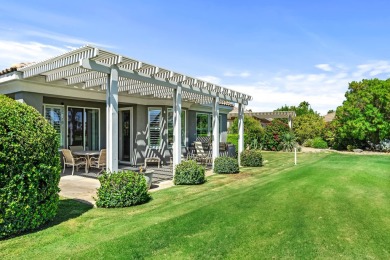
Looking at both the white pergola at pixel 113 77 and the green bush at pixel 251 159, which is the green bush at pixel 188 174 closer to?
the white pergola at pixel 113 77

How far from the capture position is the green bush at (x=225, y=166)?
10.8m

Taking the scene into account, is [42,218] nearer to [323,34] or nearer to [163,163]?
[163,163]

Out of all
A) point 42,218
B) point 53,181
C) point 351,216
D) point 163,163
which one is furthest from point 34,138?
point 163,163

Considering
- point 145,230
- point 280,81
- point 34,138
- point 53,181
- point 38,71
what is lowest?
point 145,230

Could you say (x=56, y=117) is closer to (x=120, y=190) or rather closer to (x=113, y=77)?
(x=113, y=77)

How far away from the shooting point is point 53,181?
4.79 metres

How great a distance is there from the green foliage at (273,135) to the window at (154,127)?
13.1m

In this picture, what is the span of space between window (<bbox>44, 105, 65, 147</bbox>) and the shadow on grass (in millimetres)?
5531

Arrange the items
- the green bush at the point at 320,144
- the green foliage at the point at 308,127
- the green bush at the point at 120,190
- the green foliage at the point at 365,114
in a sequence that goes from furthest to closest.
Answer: the green foliage at the point at 308,127 → the green bush at the point at 320,144 → the green foliage at the point at 365,114 → the green bush at the point at 120,190

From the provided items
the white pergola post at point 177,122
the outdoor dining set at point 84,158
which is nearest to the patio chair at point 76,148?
the outdoor dining set at point 84,158

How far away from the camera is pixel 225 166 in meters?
10.8

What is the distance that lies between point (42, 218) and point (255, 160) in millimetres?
10194

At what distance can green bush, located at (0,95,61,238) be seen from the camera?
4.11 metres

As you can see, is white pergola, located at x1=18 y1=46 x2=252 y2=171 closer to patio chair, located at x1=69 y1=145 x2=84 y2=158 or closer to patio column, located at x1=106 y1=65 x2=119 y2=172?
patio column, located at x1=106 y1=65 x2=119 y2=172
